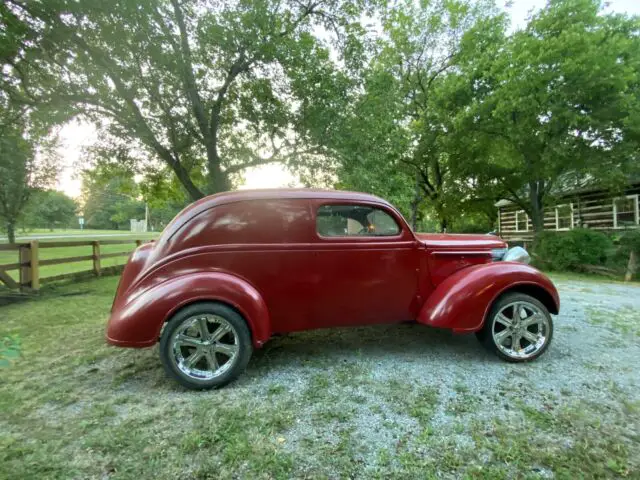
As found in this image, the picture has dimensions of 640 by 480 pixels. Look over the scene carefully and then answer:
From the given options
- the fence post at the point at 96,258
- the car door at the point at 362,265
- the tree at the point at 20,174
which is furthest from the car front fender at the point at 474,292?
the tree at the point at 20,174

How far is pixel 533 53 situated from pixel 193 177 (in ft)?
45.1

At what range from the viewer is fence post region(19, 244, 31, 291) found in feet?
23.6

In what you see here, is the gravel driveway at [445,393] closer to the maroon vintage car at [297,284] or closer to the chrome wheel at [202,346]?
the chrome wheel at [202,346]

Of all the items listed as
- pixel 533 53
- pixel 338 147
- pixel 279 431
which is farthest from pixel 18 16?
pixel 533 53

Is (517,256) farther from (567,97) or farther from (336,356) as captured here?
(567,97)

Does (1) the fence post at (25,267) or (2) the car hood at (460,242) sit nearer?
(2) the car hood at (460,242)

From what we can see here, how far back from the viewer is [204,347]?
2895mm

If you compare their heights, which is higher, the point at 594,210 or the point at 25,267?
the point at 594,210

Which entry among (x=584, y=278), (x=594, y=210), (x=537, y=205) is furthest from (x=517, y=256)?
(x=594, y=210)

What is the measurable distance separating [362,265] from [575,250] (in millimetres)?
12791

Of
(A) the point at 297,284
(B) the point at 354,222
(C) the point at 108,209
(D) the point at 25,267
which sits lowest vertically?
(D) the point at 25,267

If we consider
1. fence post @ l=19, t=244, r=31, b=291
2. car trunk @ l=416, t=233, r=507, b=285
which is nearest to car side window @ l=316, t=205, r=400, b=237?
car trunk @ l=416, t=233, r=507, b=285

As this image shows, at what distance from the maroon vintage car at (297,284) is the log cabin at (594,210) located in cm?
1364

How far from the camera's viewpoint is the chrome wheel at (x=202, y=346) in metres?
2.86
